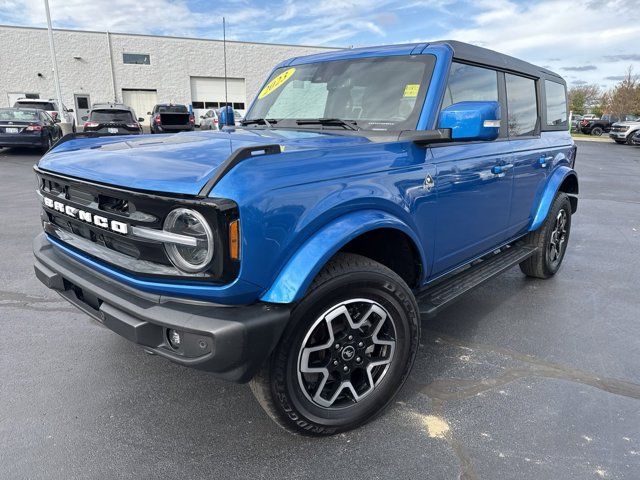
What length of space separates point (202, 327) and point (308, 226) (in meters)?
0.60

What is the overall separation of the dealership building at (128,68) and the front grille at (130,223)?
124ft

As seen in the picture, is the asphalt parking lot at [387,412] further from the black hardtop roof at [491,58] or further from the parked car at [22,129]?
the parked car at [22,129]

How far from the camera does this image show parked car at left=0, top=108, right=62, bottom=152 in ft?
46.3

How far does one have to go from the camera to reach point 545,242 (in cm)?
444

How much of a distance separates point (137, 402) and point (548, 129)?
4121mm

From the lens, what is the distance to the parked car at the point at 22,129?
46.3 feet

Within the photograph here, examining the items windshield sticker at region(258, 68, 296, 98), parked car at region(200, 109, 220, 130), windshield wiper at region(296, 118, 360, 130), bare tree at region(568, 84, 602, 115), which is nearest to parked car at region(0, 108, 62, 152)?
parked car at region(200, 109, 220, 130)

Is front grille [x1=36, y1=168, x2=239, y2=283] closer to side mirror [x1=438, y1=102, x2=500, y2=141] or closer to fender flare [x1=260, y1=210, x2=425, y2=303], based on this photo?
fender flare [x1=260, y1=210, x2=425, y2=303]

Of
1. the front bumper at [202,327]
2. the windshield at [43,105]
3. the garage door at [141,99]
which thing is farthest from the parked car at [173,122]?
the garage door at [141,99]

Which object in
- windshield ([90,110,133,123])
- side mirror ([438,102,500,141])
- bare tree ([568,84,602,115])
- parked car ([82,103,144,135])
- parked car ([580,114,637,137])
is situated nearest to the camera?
side mirror ([438,102,500,141])

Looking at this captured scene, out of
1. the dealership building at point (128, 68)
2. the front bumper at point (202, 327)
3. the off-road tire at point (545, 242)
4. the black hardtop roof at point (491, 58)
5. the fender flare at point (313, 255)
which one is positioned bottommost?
the off-road tire at point (545, 242)

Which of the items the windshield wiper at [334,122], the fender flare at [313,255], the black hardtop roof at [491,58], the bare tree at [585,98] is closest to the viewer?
the fender flare at [313,255]

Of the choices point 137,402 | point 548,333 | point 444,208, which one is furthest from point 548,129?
point 137,402

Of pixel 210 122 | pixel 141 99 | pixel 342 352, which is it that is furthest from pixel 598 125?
pixel 342 352
